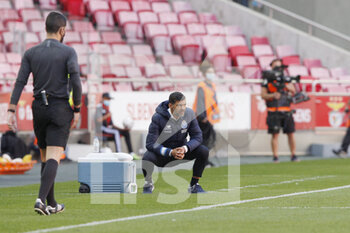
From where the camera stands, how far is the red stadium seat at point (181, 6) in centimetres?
2689

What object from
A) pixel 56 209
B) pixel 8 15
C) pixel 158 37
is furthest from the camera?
pixel 158 37

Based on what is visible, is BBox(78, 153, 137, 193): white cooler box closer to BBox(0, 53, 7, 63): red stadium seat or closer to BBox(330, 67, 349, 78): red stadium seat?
BBox(0, 53, 7, 63): red stadium seat

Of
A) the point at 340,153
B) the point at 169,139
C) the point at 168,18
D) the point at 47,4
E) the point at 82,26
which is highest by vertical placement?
the point at 47,4

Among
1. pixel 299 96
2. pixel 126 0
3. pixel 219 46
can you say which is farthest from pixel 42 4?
pixel 299 96

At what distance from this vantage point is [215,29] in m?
25.9

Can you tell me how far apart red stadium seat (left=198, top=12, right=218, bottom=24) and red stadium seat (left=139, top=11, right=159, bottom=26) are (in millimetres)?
1815

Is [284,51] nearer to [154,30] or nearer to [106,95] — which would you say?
[154,30]

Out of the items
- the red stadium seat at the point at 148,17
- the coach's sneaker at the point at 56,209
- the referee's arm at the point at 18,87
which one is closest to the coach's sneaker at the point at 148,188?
the coach's sneaker at the point at 56,209

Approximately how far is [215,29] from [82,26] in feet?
14.4

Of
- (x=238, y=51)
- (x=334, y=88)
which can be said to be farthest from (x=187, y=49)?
(x=334, y=88)

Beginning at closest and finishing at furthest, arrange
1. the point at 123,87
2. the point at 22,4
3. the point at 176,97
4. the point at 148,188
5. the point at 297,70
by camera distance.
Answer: the point at 176,97, the point at 148,188, the point at 123,87, the point at 22,4, the point at 297,70

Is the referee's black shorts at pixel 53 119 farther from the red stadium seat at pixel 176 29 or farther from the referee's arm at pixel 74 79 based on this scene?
the red stadium seat at pixel 176 29

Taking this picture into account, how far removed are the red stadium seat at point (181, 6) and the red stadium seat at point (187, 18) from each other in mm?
426

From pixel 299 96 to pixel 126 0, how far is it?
812cm
